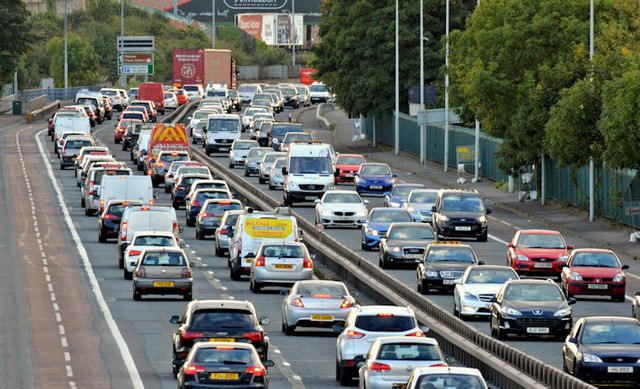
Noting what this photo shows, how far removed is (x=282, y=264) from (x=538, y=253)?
22.9ft

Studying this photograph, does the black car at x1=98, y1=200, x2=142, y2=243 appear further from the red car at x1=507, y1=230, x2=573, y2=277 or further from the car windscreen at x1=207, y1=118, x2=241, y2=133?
the car windscreen at x1=207, y1=118, x2=241, y2=133

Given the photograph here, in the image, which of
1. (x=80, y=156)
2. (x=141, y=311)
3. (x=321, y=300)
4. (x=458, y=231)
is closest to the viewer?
(x=321, y=300)

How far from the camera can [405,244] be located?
174ft

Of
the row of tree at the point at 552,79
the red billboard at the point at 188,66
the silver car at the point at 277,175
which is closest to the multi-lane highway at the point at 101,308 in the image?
the row of tree at the point at 552,79

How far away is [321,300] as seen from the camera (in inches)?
1567

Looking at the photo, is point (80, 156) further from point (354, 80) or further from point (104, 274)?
point (104, 274)

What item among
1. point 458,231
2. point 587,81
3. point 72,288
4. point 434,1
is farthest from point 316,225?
point 434,1

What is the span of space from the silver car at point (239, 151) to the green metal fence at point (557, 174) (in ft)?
34.3

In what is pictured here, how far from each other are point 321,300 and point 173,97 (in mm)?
108088

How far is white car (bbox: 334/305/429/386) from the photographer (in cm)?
3259

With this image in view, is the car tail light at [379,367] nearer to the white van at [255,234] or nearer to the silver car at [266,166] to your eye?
the white van at [255,234]

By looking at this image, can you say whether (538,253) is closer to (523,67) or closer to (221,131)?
(523,67)

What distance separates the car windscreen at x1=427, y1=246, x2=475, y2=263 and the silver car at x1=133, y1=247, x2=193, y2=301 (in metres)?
5.99

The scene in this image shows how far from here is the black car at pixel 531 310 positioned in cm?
3800
